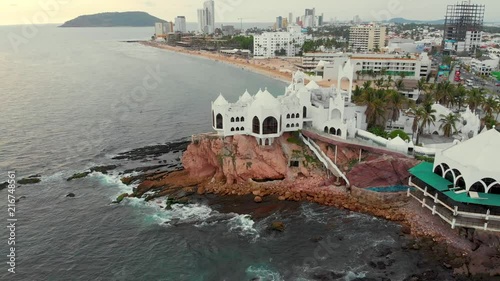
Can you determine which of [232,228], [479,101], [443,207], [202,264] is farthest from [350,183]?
[479,101]

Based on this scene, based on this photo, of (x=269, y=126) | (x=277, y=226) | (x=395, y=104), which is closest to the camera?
(x=277, y=226)

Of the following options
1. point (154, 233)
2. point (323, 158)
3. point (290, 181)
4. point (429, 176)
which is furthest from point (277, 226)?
point (429, 176)

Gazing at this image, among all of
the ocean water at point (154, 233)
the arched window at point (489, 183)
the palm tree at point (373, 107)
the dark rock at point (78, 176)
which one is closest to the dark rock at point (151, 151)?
the ocean water at point (154, 233)

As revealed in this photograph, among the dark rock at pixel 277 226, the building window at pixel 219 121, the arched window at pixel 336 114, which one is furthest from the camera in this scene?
the arched window at pixel 336 114

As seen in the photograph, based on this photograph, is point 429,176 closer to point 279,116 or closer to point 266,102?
Answer: point 279,116

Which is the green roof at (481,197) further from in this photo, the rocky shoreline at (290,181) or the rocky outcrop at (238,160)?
the rocky outcrop at (238,160)
